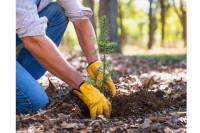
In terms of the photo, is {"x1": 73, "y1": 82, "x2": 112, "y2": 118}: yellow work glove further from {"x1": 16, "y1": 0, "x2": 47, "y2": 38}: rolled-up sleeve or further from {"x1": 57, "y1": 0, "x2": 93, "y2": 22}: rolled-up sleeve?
{"x1": 57, "y1": 0, "x2": 93, "y2": 22}: rolled-up sleeve

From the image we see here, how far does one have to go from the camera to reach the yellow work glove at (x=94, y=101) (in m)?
2.48

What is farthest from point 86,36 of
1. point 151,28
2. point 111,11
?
point 151,28

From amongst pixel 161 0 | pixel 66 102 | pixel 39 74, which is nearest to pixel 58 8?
pixel 39 74

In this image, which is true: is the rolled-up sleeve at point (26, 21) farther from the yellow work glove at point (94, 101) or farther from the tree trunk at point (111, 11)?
the tree trunk at point (111, 11)

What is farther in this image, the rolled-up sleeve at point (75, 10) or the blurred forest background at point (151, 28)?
the blurred forest background at point (151, 28)

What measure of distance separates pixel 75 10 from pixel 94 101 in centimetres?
76

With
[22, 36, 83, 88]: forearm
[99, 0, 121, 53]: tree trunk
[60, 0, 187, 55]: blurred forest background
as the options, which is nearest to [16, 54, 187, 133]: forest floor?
[22, 36, 83, 88]: forearm

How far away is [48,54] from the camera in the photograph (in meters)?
2.41

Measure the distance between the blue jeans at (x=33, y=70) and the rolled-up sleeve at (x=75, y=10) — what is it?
0.09m

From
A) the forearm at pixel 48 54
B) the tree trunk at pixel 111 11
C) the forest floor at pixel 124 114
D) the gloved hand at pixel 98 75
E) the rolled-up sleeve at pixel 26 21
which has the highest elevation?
the tree trunk at pixel 111 11

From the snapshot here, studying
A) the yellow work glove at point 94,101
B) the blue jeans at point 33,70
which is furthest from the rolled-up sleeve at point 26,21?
the yellow work glove at point 94,101

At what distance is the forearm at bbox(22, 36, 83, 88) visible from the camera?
7.87ft

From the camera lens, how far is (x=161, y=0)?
Answer: 1308 centimetres

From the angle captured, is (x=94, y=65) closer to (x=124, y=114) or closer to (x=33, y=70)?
(x=124, y=114)
